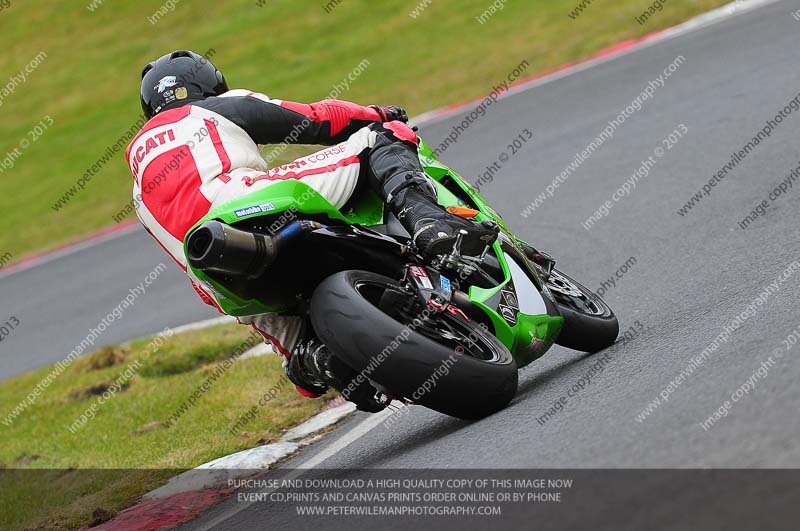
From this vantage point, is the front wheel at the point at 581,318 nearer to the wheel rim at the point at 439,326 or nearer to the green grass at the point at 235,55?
the wheel rim at the point at 439,326

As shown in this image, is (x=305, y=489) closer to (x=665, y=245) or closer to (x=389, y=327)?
(x=389, y=327)

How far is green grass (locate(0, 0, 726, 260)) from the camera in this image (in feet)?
54.7

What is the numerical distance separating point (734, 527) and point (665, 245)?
15.7ft

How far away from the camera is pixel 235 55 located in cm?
2388

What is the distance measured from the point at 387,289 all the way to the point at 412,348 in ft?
1.11

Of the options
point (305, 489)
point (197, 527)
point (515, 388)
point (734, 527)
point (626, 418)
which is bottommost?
point (197, 527)

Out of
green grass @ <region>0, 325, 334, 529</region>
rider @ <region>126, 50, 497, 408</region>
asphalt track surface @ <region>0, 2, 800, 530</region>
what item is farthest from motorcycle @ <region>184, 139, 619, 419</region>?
green grass @ <region>0, 325, 334, 529</region>

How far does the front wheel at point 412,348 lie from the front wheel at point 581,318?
0.76 metres

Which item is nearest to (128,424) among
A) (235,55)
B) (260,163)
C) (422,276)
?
(260,163)

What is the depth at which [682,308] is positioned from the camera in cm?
598

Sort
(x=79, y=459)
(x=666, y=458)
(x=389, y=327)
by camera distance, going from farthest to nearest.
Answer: (x=79, y=459), (x=389, y=327), (x=666, y=458)

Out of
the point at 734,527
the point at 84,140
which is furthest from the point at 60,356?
the point at 84,140

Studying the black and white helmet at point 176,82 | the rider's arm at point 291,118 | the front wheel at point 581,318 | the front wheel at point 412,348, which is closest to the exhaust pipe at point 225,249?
the front wheel at point 412,348

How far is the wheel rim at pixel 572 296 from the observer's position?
5.76 meters
